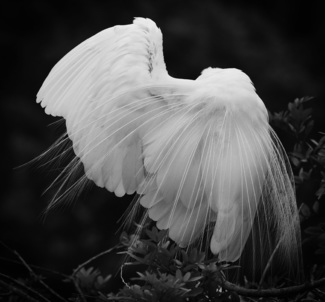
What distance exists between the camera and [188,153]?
1439 mm

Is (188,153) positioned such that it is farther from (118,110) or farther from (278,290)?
(278,290)

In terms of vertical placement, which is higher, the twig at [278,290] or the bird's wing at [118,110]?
the bird's wing at [118,110]

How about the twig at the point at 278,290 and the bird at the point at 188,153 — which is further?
the bird at the point at 188,153

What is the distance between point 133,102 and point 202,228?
33 cm

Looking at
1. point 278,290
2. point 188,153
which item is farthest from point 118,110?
point 278,290

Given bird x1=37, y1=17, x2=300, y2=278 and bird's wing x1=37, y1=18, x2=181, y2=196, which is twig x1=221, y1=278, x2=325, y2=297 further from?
bird's wing x1=37, y1=18, x2=181, y2=196

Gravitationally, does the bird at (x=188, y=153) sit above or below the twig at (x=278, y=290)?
above

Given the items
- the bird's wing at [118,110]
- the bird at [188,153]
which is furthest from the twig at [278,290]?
the bird's wing at [118,110]

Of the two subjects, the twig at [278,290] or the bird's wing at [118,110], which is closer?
the twig at [278,290]

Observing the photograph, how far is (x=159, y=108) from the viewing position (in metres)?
1.48

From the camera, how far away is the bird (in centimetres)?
140

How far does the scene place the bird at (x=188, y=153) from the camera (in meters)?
1.40

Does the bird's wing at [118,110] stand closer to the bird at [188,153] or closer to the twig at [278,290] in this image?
the bird at [188,153]

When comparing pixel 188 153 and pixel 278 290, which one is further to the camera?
pixel 188 153
